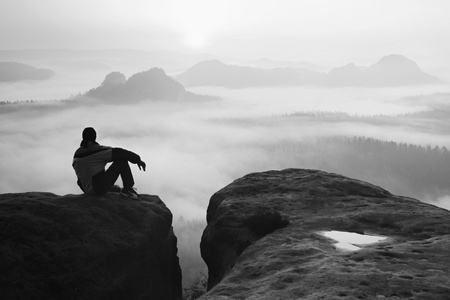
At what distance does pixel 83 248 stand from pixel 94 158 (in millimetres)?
3720

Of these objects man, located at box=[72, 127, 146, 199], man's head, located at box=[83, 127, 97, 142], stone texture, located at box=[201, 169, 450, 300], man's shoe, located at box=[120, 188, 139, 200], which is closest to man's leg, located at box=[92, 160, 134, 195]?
man, located at box=[72, 127, 146, 199]

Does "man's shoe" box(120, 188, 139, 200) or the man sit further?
"man's shoe" box(120, 188, 139, 200)

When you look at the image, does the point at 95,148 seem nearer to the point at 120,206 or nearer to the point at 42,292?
the point at 120,206

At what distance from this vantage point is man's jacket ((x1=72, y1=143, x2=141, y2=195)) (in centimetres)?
1653

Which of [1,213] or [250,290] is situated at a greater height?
[1,213]

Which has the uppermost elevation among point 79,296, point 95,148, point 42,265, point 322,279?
point 95,148

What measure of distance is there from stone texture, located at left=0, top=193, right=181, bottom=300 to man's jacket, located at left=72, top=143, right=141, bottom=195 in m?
1.24

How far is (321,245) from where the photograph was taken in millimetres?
13359

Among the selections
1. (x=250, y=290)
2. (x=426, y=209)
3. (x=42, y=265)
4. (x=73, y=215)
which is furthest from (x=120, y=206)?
(x=426, y=209)

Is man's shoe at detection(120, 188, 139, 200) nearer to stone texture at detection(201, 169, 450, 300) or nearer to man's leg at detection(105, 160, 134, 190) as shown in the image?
man's leg at detection(105, 160, 134, 190)

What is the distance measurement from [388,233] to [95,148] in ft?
40.2

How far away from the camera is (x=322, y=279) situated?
1023 centimetres

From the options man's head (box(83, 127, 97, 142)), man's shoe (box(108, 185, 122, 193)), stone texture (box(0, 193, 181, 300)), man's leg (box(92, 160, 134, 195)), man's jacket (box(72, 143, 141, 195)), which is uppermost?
man's head (box(83, 127, 97, 142))

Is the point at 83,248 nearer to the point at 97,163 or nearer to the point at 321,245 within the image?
the point at 97,163
